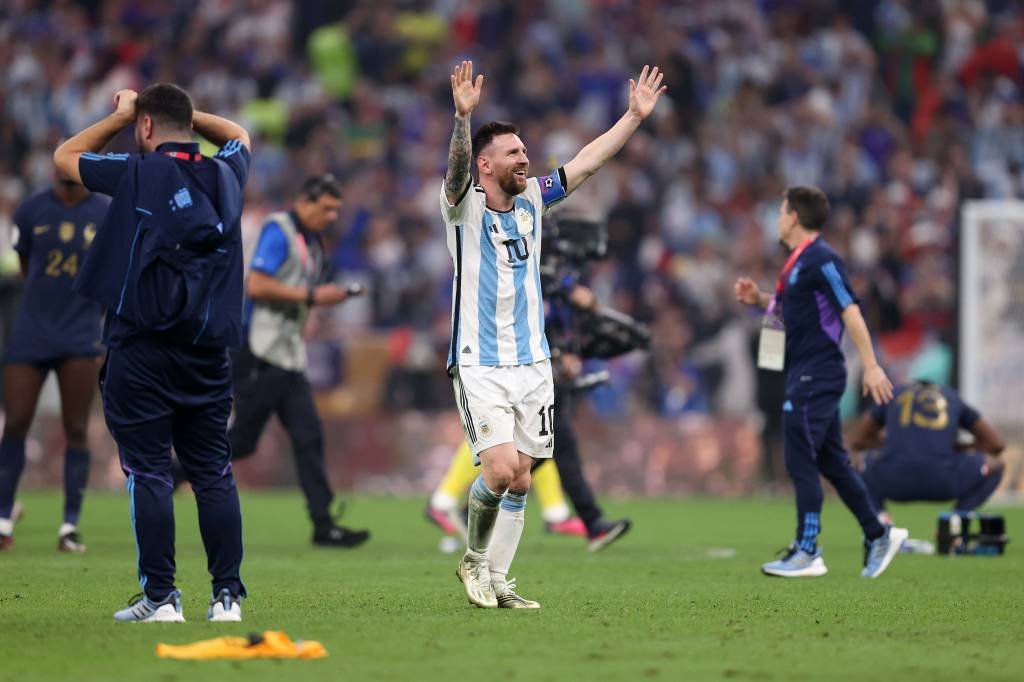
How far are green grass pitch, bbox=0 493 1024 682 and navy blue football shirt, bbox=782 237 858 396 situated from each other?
121cm

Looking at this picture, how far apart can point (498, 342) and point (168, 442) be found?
1.64 metres

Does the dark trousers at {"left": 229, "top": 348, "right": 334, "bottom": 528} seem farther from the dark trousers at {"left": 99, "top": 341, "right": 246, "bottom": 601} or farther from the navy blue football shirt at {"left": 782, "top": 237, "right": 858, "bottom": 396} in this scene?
the dark trousers at {"left": 99, "top": 341, "right": 246, "bottom": 601}

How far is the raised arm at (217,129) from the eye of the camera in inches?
311

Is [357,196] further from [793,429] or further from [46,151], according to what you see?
[793,429]

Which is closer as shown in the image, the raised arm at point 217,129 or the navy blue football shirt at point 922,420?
the raised arm at point 217,129

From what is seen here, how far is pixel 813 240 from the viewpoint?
34.9 ft

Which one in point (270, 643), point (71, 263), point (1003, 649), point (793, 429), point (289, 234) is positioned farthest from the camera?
point (289, 234)

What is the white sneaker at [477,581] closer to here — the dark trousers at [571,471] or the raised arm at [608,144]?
the raised arm at [608,144]

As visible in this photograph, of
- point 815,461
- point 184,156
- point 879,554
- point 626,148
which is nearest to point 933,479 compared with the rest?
point 879,554

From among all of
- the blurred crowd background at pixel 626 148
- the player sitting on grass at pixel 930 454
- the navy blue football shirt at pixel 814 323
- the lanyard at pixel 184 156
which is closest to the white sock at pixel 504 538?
the lanyard at pixel 184 156

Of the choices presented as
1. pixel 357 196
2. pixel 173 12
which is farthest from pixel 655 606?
pixel 173 12

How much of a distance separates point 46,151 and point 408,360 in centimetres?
725

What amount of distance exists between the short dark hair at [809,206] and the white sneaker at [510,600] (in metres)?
3.48

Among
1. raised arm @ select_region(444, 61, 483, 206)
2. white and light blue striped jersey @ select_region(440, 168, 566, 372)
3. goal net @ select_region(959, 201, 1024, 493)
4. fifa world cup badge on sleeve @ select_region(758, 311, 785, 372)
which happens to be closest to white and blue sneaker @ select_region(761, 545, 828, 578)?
fifa world cup badge on sleeve @ select_region(758, 311, 785, 372)
